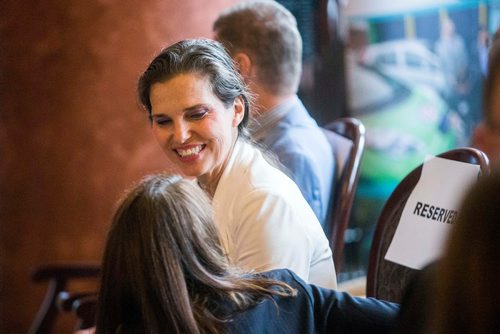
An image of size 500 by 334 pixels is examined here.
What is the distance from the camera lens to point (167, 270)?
1426 mm

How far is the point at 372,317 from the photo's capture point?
4.83 ft

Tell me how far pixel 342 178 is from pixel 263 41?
0.52 m

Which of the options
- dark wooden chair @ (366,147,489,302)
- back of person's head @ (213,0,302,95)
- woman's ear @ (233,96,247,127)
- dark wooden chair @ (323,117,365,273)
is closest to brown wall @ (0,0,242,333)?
back of person's head @ (213,0,302,95)

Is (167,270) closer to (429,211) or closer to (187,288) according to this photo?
(187,288)

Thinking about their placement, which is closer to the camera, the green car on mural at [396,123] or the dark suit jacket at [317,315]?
the dark suit jacket at [317,315]

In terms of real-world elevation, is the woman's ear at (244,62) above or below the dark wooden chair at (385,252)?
above

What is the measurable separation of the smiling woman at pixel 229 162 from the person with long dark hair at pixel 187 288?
12.7 inches

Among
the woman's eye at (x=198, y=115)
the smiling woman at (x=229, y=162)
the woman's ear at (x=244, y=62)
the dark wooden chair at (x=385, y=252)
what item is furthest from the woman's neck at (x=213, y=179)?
the woman's ear at (x=244, y=62)

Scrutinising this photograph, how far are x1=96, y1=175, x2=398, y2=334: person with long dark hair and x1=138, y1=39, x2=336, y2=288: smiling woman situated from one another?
0.32 metres

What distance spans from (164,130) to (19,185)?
1.93 meters

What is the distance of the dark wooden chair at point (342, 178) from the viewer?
2.40m

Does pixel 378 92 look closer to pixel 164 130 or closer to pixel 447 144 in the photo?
pixel 447 144

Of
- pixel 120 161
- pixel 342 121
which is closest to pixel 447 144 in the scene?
pixel 342 121

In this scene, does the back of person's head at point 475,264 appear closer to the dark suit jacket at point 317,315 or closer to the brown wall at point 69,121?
the dark suit jacket at point 317,315
